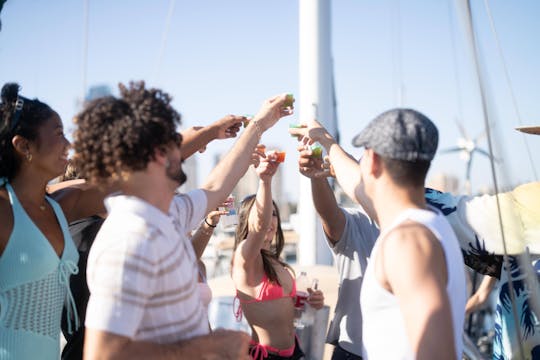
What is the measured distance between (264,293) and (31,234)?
1.56 meters

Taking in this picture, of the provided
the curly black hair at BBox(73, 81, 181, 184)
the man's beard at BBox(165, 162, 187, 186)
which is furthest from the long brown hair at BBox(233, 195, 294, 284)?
the curly black hair at BBox(73, 81, 181, 184)

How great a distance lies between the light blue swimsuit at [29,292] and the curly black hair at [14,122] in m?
0.13

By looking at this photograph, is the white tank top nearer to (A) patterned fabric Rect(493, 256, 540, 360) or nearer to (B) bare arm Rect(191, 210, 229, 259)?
(A) patterned fabric Rect(493, 256, 540, 360)

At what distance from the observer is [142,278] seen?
122cm

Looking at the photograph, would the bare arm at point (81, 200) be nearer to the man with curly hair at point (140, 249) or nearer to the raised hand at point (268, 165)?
the raised hand at point (268, 165)

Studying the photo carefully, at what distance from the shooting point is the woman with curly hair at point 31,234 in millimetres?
1792

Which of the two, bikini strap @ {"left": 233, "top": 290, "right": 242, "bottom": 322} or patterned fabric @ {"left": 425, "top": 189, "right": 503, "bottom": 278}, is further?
bikini strap @ {"left": 233, "top": 290, "right": 242, "bottom": 322}

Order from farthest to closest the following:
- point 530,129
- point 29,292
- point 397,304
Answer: point 530,129 → point 29,292 → point 397,304

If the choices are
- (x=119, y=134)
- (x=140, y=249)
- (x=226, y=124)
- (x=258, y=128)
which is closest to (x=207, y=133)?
(x=226, y=124)

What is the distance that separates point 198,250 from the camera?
310 centimetres

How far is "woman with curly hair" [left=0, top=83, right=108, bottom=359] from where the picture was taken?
179cm

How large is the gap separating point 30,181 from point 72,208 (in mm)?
374

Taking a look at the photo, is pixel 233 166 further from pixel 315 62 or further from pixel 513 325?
pixel 315 62

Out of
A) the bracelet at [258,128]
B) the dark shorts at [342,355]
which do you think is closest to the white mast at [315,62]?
the dark shorts at [342,355]
